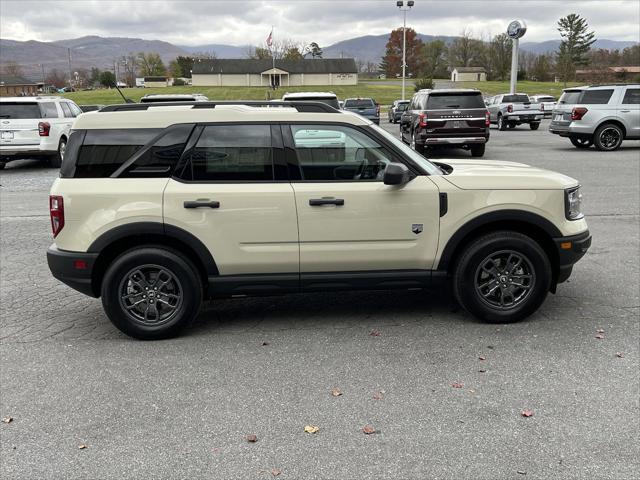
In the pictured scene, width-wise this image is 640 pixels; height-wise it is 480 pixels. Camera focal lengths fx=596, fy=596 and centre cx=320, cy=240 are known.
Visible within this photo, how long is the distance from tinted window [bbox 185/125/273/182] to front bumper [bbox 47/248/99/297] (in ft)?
3.40

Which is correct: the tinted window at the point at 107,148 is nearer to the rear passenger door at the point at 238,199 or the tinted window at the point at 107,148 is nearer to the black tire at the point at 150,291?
the rear passenger door at the point at 238,199

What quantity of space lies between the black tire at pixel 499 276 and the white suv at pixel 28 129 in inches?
558

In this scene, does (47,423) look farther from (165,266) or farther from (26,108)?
(26,108)

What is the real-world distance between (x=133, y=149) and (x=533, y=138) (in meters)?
22.8

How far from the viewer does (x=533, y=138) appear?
81.0ft

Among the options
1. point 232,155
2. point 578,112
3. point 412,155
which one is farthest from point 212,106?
point 578,112

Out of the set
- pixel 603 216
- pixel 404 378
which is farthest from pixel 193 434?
pixel 603 216

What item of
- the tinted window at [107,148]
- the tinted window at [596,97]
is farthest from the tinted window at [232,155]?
the tinted window at [596,97]

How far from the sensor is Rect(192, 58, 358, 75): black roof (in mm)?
103438

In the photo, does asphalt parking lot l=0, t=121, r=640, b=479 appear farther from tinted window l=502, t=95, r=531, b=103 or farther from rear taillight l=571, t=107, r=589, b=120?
tinted window l=502, t=95, r=531, b=103

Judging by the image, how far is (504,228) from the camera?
16.1 ft

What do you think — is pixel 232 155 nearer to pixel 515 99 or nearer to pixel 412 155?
pixel 412 155

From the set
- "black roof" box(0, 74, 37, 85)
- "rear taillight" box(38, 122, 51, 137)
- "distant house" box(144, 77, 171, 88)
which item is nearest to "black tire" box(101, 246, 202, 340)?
"rear taillight" box(38, 122, 51, 137)

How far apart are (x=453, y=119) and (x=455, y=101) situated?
537 millimetres
